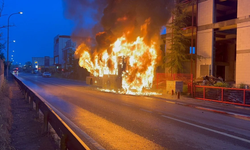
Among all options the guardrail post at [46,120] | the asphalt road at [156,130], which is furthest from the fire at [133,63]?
the guardrail post at [46,120]

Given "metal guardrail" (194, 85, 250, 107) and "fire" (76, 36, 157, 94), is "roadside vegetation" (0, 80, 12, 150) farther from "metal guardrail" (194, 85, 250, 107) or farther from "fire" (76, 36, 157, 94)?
"metal guardrail" (194, 85, 250, 107)

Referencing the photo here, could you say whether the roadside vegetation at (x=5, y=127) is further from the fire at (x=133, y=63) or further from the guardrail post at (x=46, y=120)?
the fire at (x=133, y=63)

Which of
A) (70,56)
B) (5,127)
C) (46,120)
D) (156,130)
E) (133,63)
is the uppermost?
(70,56)

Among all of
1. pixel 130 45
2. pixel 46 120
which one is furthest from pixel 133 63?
pixel 46 120

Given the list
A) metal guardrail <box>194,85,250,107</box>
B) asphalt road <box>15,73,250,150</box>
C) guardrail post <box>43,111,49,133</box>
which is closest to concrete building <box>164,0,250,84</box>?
metal guardrail <box>194,85,250,107</box>

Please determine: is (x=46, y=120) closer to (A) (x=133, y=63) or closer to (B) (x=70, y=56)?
(A) (x=133, y=63)

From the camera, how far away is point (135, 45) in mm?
17359

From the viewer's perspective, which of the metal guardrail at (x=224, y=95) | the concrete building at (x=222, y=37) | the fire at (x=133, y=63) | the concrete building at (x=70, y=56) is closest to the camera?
the metal guardrail at (x=224, y=95)

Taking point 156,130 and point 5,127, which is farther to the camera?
point 156,130

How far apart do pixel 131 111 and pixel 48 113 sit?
437 cm

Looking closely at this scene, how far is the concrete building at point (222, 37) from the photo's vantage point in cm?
1789

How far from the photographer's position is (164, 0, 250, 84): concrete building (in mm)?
17891

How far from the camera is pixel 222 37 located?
25812 millimetres

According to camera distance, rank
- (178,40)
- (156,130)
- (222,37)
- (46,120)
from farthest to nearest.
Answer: (222,37), (178,40), (156,130), (46,120)
